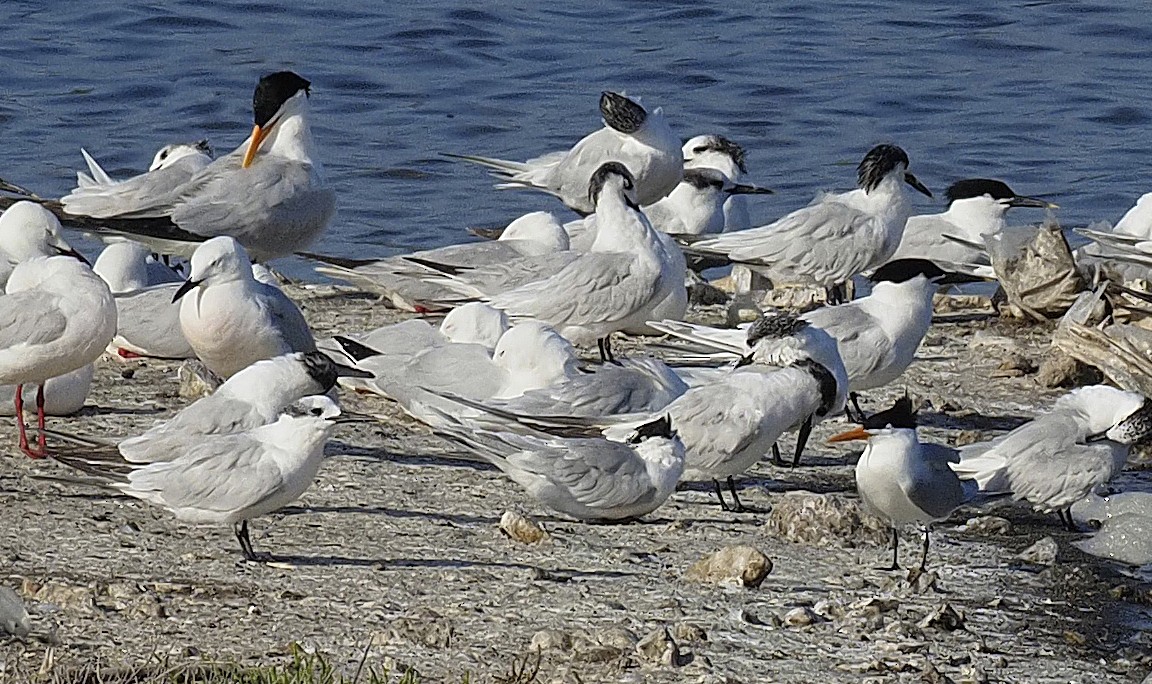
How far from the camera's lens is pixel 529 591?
466 cm

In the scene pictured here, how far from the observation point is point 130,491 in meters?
4.83

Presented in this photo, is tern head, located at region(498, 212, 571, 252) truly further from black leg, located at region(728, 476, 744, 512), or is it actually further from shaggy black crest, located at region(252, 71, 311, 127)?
black leg, located at region(728, 476, 744, 512)

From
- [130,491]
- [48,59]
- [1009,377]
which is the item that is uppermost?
[130,491]

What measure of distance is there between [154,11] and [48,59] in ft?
5.31

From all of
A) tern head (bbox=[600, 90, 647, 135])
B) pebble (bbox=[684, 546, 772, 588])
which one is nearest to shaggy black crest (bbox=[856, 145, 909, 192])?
tern head (bbox=[600, 90, 647, 135])

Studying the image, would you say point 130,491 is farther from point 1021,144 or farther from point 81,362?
point 1021,144

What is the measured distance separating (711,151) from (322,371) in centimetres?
503

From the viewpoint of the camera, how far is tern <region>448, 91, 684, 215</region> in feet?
28.9

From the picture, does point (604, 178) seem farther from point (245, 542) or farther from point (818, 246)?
point (245, 542)

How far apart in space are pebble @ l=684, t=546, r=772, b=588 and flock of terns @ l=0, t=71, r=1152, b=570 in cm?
37

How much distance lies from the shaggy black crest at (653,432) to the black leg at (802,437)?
633mm

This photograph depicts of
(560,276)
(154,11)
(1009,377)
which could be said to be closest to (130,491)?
(560,276)

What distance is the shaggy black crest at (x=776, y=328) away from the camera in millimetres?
5918

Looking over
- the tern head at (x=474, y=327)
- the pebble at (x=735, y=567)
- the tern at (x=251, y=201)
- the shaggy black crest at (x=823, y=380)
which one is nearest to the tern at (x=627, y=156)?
the tern at (x=251, y=201)
